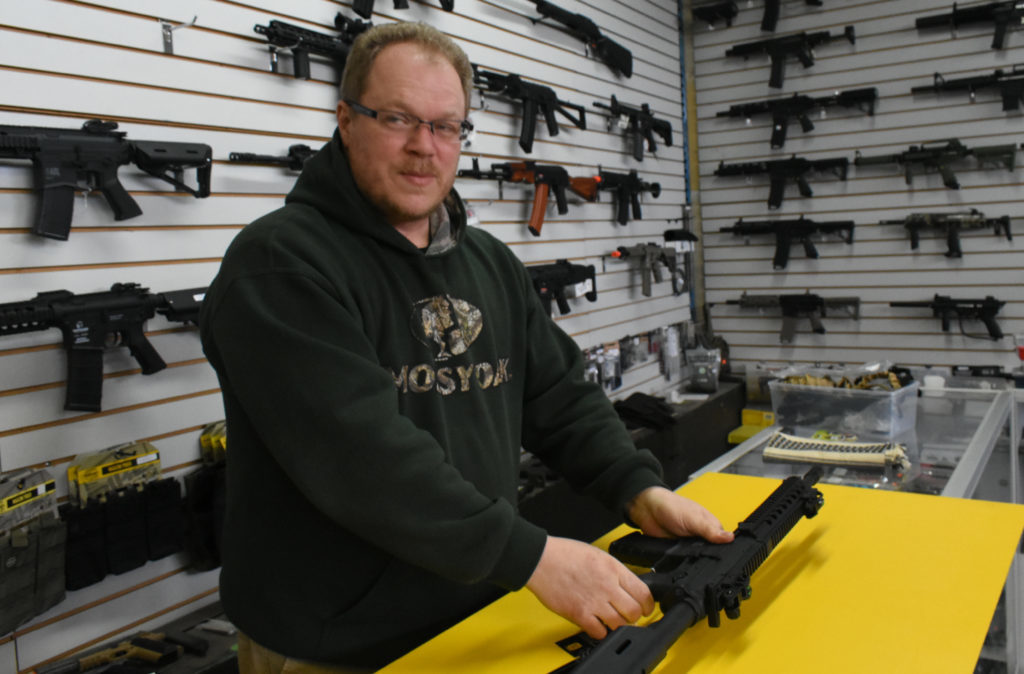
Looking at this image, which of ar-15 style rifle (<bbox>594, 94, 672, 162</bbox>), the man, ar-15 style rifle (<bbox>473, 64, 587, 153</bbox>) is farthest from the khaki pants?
ar-15 style rifle (<bbox>594, 94, 672, 162</bbox>)

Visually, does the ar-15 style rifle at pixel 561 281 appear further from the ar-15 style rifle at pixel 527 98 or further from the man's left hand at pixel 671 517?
the man's left hand at pixel 671 517

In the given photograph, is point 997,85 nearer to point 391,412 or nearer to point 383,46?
point 383,46

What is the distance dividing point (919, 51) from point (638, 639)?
5.34 metres

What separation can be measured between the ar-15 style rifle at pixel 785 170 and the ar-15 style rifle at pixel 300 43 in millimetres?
3664

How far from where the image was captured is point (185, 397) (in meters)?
2.40

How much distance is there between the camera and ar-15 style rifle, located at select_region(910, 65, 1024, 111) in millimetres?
4535

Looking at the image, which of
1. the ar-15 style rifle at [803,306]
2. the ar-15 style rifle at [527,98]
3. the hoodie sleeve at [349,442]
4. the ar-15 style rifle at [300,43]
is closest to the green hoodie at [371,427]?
the hoodie sleeve at [349,442]

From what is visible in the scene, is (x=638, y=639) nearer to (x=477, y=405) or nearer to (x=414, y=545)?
(x=414, y=545)

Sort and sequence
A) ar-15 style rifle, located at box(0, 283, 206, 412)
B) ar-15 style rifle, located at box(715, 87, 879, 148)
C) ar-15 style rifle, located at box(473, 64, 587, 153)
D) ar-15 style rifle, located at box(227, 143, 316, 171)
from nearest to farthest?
1. ar-15 style rifle, located at box(0, 283, 206, 412)
2. ar-15 style rifle, located at box(227, 143, 316, 171)
3. ar-15 style rifle, located at box(473, 64, 587, 153)
4. ar-15 style rifle, located at box(715, 87, 879, 148)

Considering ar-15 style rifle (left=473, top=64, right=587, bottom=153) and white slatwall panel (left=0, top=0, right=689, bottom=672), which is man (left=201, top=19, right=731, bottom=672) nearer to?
white slatwall panel (left=0, top=0, right=689, bottom=672)

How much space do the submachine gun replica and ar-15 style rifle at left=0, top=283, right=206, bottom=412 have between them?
1553mm

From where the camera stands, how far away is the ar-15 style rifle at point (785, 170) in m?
5.24

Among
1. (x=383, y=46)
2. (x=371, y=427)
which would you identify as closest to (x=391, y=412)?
(x=371, y=427)

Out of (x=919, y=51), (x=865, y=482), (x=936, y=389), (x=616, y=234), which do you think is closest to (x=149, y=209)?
(x=865, y=482)
